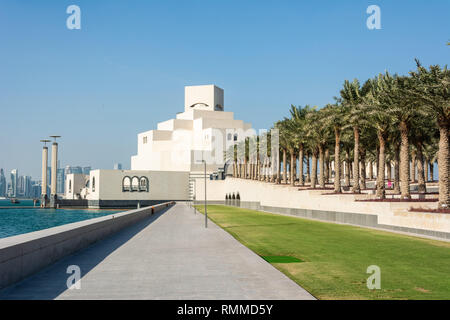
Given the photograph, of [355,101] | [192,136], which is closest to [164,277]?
[355,101]

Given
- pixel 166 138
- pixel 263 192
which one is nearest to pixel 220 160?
pixel 166 138

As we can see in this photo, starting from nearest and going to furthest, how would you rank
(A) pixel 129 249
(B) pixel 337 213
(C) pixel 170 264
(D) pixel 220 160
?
(C) pixel 170 264 < (A) pixel 129 249 < (B) pixel 337 213 < (D) pixel 220 160

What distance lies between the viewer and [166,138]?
140m

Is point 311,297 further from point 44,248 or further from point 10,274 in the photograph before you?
point 44,248

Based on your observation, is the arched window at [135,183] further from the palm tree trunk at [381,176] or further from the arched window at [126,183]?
the palm tree trunk at [381,176]

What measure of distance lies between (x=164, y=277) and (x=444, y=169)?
2028 centimetres

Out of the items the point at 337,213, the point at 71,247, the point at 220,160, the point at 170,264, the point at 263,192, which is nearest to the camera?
the point at 170,264

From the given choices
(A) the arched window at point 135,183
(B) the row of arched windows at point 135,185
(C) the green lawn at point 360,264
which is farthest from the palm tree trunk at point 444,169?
(A) the arched window at point 135,183

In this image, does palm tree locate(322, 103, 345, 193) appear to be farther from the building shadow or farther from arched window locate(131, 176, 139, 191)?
arched window locate(131, 176, 139, 191)

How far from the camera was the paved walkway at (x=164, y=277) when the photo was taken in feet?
27.9

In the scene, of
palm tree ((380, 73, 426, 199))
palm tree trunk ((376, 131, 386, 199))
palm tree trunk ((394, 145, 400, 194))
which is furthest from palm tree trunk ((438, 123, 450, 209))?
palm tree trunk ((394, 145, 400, 194))

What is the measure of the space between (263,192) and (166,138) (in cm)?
7893

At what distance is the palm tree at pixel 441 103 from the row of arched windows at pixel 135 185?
345ft

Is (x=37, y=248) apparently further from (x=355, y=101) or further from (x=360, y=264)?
(x=355, y=101)
